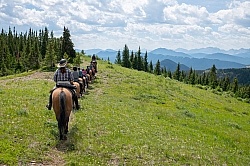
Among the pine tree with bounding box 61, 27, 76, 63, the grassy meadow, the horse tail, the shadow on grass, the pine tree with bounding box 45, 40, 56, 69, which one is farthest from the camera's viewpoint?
the pine tree with bounding box 61, 27, 76, 63

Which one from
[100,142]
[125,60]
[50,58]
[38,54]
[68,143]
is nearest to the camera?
[68,143]

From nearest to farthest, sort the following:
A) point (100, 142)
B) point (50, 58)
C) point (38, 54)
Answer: point (100, 142), point (50, 58), point (38, 54)

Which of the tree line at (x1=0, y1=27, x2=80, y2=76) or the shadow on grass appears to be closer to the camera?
the shadow on grass

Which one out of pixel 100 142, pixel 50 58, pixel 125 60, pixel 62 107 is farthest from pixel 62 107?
pixel 125 60

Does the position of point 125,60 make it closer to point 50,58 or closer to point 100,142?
point 50,58

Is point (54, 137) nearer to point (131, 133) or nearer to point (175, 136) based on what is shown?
point (131, 133)

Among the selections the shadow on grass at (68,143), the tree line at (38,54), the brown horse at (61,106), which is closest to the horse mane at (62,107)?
the brown horse at (61,106)

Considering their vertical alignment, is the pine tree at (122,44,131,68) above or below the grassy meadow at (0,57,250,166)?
above

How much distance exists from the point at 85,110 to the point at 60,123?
24.1 feet

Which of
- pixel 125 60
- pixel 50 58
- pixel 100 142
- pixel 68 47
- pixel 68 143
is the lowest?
pixel 100 142

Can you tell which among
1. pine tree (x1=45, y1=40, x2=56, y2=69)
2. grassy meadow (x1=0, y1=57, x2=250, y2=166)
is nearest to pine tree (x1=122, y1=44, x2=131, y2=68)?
pine tree (x1=45, y1=40, x2=56, y2=69)

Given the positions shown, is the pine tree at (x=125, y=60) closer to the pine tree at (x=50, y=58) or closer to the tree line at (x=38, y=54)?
the tree line at (x=38, y=54)

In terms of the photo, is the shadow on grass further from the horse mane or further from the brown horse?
the horse mane

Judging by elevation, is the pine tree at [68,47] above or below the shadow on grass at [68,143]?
above
